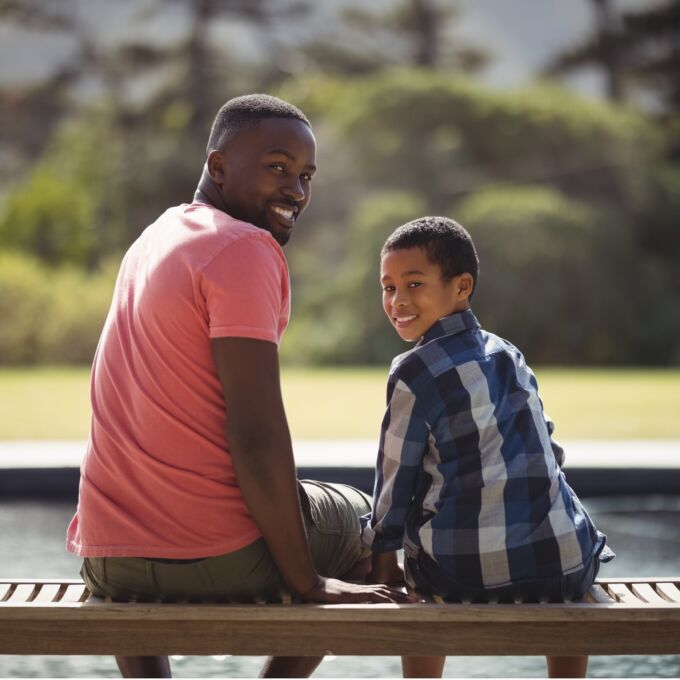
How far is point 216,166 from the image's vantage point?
2.04m

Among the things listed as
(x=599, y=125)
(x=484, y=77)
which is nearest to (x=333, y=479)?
(x=599, y=125)

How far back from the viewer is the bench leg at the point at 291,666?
6.54 ft

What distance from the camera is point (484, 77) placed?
27516 mm

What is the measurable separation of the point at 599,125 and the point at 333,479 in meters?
17.7

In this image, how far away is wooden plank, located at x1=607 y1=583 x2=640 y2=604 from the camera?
82.1 inches

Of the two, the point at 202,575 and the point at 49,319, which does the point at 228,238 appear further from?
the point at 49,319

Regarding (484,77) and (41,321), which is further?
(484,77)

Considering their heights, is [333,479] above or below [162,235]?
below

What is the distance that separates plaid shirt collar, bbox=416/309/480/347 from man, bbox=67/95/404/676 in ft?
1.04

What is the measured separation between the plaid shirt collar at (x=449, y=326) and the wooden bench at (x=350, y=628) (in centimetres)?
50

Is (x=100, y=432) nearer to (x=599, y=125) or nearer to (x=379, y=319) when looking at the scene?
(x=379, y=319)

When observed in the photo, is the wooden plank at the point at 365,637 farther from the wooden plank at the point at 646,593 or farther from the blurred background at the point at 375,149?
the blurred background at the point at 375,149

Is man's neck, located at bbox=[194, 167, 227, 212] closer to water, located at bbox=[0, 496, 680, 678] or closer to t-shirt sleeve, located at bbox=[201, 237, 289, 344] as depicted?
t-shirt sleeve, located at bbox=[201, 237, 289, 344]

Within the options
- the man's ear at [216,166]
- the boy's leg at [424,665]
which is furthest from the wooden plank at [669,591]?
the man's ear at [216,166]
